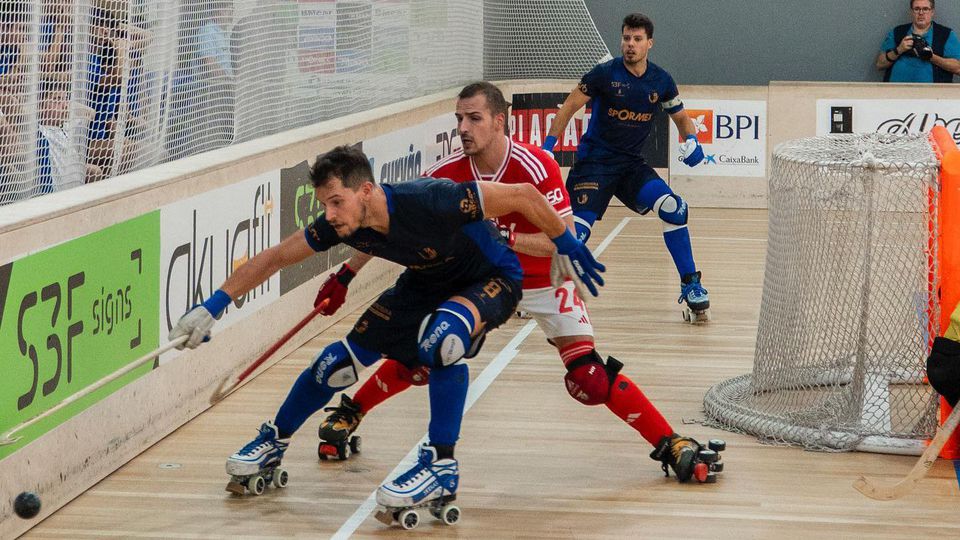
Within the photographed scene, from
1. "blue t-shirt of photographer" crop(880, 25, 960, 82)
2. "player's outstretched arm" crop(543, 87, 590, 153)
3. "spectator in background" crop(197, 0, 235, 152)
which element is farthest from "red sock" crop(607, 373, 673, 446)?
"blue t-shirt of photographer" crop(880, 25, 960, 82)

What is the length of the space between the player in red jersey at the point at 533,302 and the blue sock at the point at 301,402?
32cm

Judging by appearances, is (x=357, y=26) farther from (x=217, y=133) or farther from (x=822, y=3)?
(x=822, y=3)

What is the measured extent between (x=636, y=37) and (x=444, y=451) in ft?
16.9

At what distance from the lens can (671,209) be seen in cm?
933

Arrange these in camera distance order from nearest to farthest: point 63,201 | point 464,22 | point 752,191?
point 63,201 < point 464,22 < point 752,191

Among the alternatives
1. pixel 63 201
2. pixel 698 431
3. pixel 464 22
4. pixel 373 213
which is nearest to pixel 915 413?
pixel 698 431

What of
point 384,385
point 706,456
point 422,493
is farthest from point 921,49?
point 422,493

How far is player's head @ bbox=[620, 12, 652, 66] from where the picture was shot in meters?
9.49

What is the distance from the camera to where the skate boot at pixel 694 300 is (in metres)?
9.08

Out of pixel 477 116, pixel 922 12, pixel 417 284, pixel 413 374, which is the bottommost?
pixel 413 374

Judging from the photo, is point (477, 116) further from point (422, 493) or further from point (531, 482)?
point (422, 493)

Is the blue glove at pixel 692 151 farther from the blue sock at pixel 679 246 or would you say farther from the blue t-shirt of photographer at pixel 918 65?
the blue t-shirt of photographer at pixel 918 65

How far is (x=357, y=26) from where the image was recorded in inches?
403

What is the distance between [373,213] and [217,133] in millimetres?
3041
